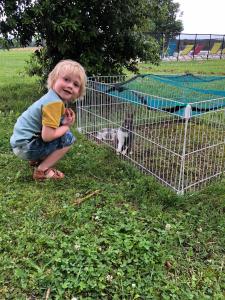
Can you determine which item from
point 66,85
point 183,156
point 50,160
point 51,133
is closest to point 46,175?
point 50,160

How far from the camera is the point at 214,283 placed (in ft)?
7.50

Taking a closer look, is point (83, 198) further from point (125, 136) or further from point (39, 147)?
point (125, 136)

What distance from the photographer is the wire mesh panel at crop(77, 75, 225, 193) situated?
3438mm

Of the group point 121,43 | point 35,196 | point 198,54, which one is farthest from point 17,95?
point 198,54

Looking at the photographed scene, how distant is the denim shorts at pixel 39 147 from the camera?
3.29 metres

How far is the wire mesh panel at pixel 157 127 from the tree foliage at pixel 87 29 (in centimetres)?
91

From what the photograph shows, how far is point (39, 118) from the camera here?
128 inches

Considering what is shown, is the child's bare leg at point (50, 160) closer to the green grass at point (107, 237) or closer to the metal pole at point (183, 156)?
→ the green grass at point (107, 237)

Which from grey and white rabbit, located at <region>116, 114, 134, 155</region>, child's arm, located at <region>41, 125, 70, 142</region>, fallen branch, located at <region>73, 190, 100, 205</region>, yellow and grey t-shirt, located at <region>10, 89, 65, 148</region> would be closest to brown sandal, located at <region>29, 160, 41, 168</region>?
yellow and grey t-shirt, located at <region>10, 89, 65, 148</region>

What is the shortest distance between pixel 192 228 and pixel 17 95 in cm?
509

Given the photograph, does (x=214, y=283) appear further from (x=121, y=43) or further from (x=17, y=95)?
(x=17, y=95)

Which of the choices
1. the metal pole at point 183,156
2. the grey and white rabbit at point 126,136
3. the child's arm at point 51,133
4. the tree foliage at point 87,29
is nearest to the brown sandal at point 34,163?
the child's arm at point 51,133

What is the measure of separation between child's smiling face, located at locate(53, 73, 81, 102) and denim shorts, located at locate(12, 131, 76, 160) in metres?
0.43

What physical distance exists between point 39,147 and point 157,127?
211cm
